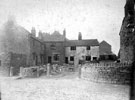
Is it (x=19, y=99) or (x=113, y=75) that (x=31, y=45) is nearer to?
(x=19, y=99)

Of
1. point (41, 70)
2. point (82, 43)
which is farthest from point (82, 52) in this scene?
point (41, 70)

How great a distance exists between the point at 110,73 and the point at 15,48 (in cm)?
483

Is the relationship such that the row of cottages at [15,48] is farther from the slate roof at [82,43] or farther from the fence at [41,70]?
the slate roof at [82,43]

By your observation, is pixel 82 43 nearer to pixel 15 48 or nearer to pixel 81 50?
pixel 81 50

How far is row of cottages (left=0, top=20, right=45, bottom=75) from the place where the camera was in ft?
17.0

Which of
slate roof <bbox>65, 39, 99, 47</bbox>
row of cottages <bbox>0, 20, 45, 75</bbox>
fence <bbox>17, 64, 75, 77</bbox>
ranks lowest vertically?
fence <bbox>17, 64, 75, 77</bbox>

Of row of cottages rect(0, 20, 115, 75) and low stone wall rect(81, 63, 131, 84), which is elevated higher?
row of cottages rect(0, 20, 115, 75)

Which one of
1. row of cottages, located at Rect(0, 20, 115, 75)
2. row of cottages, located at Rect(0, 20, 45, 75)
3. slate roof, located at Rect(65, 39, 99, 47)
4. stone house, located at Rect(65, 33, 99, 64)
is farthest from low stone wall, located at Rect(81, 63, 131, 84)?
slate roof, located at Rect(65, 39, 99, 47)

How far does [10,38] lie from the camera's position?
5.43m

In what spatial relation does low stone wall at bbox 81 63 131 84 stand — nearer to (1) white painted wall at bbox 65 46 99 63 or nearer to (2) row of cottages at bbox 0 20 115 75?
(2) row of cottages at bbox 0 20 115 75

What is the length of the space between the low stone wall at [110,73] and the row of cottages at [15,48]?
11.2 feet

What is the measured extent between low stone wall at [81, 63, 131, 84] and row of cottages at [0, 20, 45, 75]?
340cm

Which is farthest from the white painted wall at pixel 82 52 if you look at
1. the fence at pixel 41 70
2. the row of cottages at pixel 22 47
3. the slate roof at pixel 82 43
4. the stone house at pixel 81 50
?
the fence at pixel 41 70

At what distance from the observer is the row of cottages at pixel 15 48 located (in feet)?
17.0
